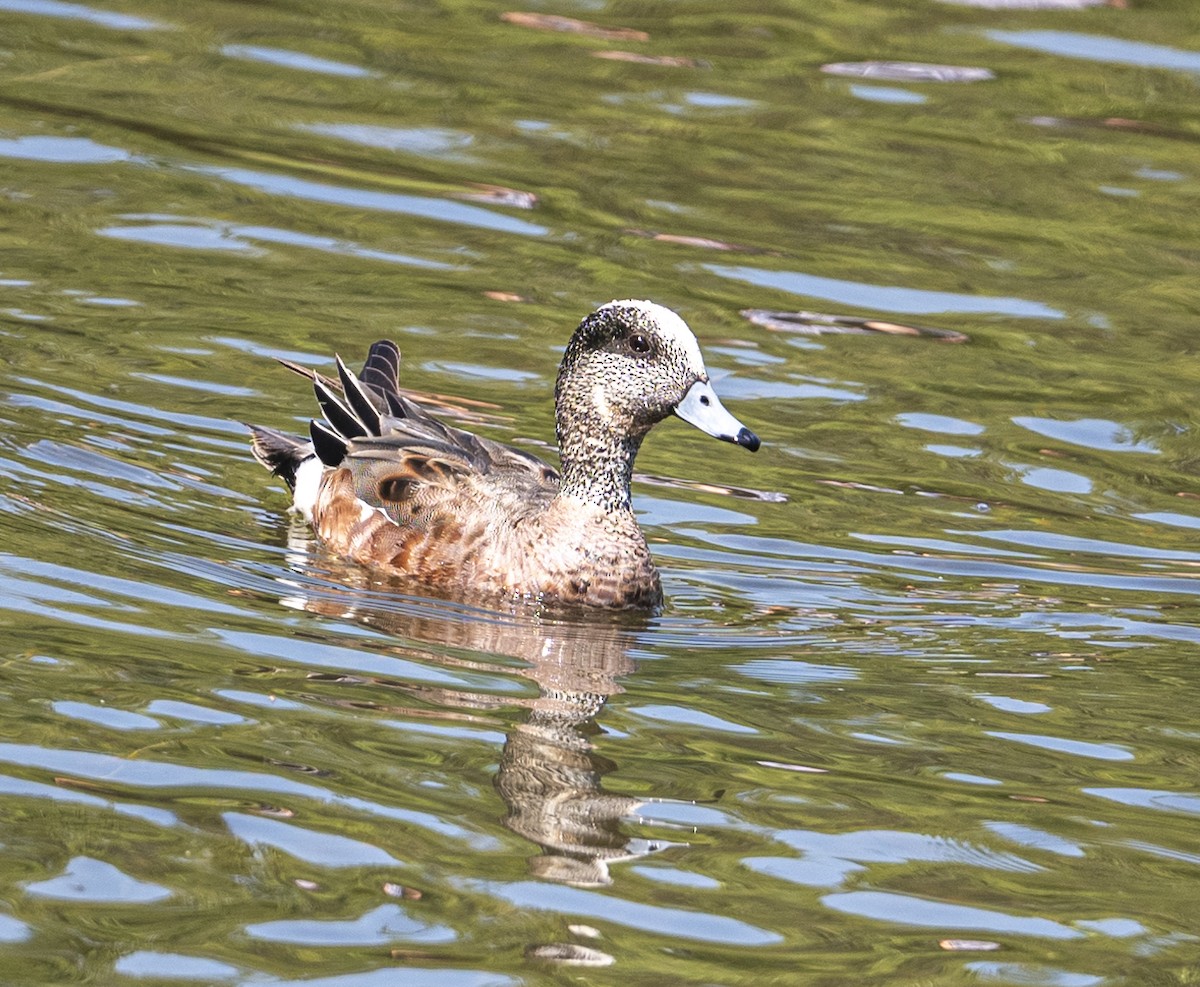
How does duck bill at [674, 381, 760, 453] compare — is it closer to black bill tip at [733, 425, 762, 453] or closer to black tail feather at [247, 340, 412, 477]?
black bill tip at [733, 425, 762, 453]

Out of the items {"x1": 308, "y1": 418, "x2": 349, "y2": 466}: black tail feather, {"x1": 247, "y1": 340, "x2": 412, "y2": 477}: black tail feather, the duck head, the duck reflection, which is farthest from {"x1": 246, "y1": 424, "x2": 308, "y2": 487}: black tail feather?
the duck head

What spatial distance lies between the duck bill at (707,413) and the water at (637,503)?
2.29 feet

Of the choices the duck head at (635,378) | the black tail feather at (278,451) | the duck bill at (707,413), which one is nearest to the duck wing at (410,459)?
the black tail feather at (278,451)

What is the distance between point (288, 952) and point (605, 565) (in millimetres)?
3398

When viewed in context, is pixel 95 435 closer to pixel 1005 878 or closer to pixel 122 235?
pixel 122 235

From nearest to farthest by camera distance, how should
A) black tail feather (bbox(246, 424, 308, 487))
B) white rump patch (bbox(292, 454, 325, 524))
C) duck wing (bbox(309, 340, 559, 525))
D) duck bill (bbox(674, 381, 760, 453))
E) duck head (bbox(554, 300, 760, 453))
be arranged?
1. duck bill (bbox(674, 381, 760, 453))
2. duck head (bbox(554, 300, 760, 453))
3. duck wing (bbox(309, 340, 559, 525))
4. white rump patch (bbox(292, 454, 325, 524))
5. black tail feather (bbox(246, 424, 308, 487))

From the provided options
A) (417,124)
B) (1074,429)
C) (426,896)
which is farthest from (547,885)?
(417,124)

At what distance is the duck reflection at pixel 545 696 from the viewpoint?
5879 millimetres

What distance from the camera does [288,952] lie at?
516cm

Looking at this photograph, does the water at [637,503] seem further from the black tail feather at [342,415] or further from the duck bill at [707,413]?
the duck bill at [707,413]

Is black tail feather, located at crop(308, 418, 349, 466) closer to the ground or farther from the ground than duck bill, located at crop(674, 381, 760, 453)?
closer to the ground

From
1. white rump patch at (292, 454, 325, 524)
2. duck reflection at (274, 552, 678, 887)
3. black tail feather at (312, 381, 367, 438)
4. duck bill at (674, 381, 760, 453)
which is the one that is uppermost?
duck bill at (674, 381, 760, 453)

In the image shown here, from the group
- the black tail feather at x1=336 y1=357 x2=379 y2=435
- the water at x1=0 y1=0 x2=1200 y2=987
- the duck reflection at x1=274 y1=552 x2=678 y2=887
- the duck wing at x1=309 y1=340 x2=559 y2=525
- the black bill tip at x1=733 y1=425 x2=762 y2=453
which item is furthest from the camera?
the black tail feather at x1=336 y1=357 x2=379 y2=435

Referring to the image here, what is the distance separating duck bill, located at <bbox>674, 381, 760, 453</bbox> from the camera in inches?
324
